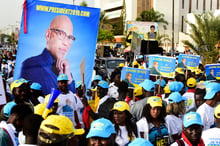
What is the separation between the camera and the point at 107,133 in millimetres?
2877

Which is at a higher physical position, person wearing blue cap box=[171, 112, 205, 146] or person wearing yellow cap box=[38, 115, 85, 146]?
person wearing yellow cap box=[38, 115, 85, 146]

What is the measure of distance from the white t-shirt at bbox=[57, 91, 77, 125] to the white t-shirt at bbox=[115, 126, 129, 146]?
1.27 meters

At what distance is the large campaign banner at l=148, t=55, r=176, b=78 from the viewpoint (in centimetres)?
802

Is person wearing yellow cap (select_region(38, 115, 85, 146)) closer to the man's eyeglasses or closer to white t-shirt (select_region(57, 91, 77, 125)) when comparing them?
white t-shirt (select_region(57, 91, 77, 125))

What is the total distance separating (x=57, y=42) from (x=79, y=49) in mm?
497

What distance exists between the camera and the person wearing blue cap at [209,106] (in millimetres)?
4480

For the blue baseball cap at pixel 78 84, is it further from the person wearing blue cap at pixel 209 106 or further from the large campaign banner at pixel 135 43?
the large campaign banner at pixel 135 43

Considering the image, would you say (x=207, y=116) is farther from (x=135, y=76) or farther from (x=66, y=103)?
(x=135, y=76)

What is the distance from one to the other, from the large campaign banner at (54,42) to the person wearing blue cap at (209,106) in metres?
2.59

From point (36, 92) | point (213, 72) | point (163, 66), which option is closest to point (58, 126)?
point (36, 92)

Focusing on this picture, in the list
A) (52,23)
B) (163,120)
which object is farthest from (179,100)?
(52,23)

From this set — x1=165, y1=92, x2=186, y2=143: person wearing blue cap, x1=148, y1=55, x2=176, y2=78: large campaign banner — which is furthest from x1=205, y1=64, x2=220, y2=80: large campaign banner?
x1=165, y1=92, x2=186, y2=143: person wearing blue cap

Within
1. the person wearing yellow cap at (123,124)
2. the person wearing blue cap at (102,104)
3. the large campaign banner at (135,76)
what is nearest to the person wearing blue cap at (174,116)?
the person wearing yellow cap at (123,124)

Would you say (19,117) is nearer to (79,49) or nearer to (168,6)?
(79,49)
